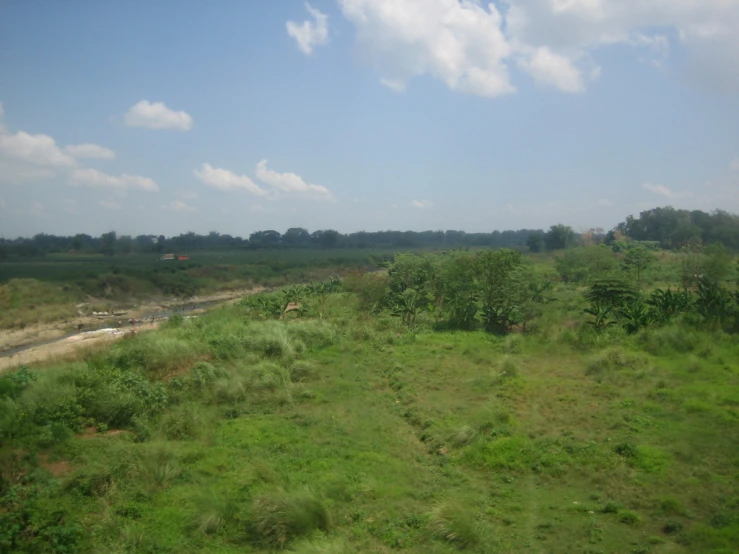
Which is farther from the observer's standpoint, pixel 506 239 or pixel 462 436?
pixel 506 239

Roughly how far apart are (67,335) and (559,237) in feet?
154

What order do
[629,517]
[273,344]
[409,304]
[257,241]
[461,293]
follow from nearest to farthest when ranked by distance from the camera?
[629,517] < [273,344] < [461,293] < [409,304] < [257,241]

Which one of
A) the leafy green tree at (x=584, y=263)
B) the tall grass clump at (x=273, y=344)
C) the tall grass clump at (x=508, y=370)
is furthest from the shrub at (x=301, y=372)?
the leafy green tree at (x=584, y=263)

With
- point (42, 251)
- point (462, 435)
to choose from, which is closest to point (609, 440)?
point (462, 435)

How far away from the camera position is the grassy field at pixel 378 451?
7379 millimetres

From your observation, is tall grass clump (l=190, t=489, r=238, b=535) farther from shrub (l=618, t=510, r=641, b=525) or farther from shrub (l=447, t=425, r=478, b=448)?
shrub (l=618, t=510, r=641, b=525)

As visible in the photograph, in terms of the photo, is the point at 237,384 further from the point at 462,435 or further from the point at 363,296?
the point at 363,296

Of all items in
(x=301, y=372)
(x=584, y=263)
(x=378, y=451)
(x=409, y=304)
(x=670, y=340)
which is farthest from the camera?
(x=584, y=263)

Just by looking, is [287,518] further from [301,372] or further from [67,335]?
[67,335]

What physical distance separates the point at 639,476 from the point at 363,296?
21136 millimetres

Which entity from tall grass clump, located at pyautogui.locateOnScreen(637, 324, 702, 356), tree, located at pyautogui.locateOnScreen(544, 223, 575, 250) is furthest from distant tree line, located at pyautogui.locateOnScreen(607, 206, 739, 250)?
tall grass clump, located at pyautogui.locateOnScreen(637, 324, 702, 356)

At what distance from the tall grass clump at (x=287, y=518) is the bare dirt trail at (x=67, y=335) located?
1467 centimetres

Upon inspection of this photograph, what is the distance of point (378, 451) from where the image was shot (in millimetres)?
10359

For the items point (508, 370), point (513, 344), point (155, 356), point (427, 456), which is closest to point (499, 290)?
point (513, 344)
